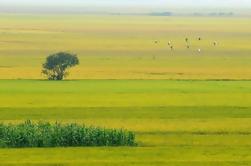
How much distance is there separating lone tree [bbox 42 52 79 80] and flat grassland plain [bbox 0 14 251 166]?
2.53ft

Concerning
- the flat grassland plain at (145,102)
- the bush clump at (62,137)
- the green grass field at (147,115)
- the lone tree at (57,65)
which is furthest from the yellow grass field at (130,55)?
the bush clump at (62,137)

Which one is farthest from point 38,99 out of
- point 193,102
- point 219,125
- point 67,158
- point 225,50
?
point 225,50

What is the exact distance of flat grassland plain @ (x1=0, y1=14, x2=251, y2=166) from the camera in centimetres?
2445

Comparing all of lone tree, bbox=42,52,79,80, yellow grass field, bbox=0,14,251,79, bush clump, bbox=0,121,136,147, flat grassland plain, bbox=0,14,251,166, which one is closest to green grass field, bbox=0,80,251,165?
flat grassland plain, bbox=0,14,251,166

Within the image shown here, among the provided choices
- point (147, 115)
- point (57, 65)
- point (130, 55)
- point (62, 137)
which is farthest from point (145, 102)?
point (130, 55)

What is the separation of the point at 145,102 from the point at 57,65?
15.3m

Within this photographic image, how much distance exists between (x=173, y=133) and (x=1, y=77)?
1016 inches

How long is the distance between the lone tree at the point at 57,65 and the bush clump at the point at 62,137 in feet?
84.1

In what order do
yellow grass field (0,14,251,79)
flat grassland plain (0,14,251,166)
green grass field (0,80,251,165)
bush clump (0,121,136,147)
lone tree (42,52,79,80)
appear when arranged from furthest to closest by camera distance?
1. yellow grass field (0,14,251,79)
2. lone tree (42,52,79,80)
3. bush clump (0,121,136,147)
4. flat grassland plain (0,14,251,166)
5. green grass field (0,80,251,165)

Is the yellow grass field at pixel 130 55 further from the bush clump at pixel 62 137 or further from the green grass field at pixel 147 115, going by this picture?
the bush clump at pixel 62 137

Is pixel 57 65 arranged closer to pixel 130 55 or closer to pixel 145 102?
pixel 145 102

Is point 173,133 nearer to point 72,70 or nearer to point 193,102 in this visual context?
point 193,102

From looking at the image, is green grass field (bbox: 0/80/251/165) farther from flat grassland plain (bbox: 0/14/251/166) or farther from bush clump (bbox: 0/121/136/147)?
bush clump (bbox: 0/121/136/147)

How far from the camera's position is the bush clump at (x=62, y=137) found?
2652 centimetres
